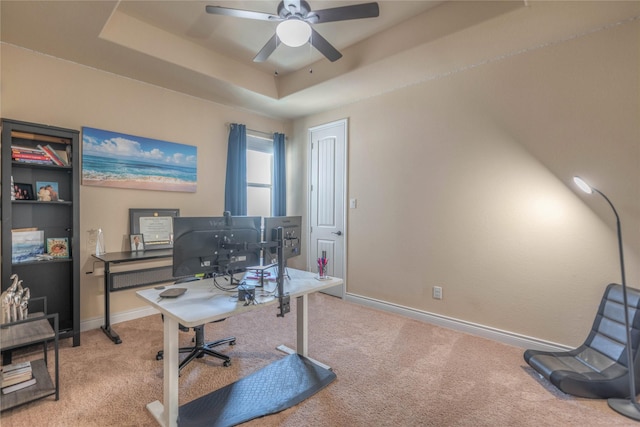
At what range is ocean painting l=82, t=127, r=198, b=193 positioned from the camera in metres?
3.09

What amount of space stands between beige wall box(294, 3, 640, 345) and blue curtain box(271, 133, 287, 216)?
163cm

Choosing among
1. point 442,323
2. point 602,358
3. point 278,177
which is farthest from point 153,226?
point 602,358

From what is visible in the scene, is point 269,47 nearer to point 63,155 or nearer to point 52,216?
point 63,155

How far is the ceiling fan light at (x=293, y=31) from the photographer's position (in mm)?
2121

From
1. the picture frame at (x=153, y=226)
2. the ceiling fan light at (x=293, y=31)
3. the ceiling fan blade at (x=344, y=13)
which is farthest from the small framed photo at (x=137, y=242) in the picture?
the ceiling fan blade at (x=344, y=13)

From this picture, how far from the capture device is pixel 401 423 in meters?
1.76

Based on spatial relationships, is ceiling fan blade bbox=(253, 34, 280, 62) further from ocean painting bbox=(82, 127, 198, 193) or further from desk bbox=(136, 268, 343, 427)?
desk bbox=(136, 268, 343, 427)

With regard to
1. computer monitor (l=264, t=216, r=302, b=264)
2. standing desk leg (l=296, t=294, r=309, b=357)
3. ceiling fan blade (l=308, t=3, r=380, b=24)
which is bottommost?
standing desk leg (l=296, t=294, r=309, b=357)

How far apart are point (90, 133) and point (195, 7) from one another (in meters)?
1.70

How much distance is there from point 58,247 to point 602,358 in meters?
4.63

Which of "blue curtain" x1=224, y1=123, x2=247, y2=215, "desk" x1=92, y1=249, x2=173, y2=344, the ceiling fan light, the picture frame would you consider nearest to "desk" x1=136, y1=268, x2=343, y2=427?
"desk" x1=92, y1=249, x2=173, y2=344

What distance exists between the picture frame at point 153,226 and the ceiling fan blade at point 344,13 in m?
2.74

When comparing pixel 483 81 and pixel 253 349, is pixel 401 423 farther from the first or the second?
pixel 483 81

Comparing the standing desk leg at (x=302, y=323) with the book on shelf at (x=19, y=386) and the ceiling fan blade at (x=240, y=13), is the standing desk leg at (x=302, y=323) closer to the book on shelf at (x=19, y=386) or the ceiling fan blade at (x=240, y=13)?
the book on shelf at (x=19, y=386)
